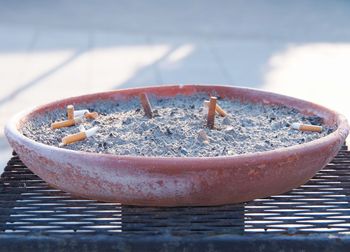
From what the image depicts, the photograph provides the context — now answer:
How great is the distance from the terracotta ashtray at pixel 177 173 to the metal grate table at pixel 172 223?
3 cm

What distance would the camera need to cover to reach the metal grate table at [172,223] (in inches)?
37.7

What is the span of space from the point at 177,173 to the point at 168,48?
3960 mm

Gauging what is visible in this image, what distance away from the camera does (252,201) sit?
3.61 ft

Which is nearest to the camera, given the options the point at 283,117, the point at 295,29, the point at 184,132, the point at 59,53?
the point at 184,132

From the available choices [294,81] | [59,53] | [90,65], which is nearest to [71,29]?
[59,53]

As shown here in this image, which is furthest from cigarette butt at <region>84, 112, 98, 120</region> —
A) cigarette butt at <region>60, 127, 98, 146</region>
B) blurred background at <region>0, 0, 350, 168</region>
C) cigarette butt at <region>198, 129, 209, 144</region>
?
blurred background at <region>0, 0, 350, 168</region>

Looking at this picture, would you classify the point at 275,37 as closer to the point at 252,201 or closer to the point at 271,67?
the point at 271,67

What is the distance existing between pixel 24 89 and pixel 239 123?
8.83ft

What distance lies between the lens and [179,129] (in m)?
1.19

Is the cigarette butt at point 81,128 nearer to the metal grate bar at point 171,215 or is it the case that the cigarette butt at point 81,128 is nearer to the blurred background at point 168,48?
the metal grate bar at point 171,215

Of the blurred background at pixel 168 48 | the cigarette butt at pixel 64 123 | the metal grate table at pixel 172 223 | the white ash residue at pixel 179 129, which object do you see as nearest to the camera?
the metal grate table at pixel 172 223

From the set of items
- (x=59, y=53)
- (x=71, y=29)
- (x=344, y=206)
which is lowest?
(x=344, y=206)

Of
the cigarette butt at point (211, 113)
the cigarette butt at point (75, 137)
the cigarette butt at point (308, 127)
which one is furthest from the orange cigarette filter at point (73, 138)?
the cigarette butt at point (308, 127)

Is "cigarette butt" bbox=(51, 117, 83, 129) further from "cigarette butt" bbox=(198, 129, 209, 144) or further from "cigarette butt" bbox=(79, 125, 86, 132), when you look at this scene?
"cigarette butt" bbox=(198, 129, 209, 144)
